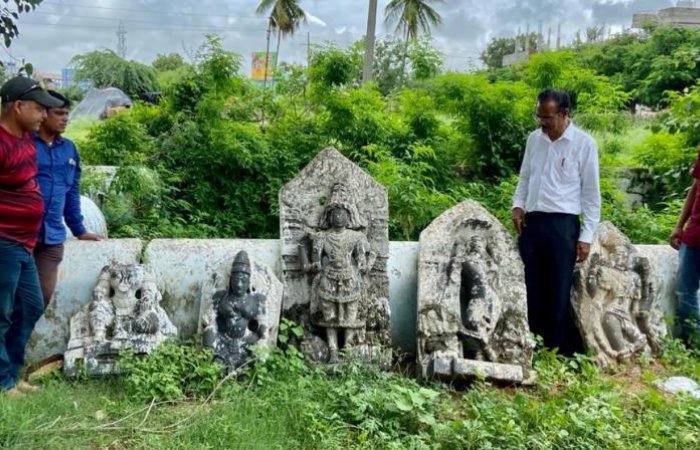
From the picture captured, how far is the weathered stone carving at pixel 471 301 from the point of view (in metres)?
4.43

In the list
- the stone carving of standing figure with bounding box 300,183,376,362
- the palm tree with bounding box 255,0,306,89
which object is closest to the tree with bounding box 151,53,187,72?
the palm tree with bounding box 255,0,306,89

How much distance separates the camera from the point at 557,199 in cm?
454

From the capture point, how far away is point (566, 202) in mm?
4539

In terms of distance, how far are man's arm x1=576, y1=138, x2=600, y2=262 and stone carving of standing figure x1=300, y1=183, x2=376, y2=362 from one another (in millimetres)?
1496

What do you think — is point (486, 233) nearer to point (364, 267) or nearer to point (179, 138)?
point (364, 267)

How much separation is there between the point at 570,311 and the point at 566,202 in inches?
37.3

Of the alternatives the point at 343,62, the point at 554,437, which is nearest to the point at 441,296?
the point at 554,437

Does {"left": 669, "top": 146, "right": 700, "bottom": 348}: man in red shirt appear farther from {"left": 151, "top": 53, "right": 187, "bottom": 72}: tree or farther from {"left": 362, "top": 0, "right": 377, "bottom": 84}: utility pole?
{"left": 151, "top": 53, "right": 187, "bottom": 72}: tree

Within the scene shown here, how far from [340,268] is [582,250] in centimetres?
171

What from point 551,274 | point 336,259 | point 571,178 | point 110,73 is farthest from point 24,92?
point 110,73

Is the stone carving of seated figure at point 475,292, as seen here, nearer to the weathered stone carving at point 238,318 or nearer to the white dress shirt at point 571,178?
the white dress shirt at point 571,178

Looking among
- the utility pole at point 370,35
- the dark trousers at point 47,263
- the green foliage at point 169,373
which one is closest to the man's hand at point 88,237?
the dark trousers at point 47,263

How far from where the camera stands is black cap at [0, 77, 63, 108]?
3543 millimetres

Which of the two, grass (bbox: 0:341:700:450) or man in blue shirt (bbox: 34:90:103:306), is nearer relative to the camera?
grass (bbox: 0:341:700:450)
